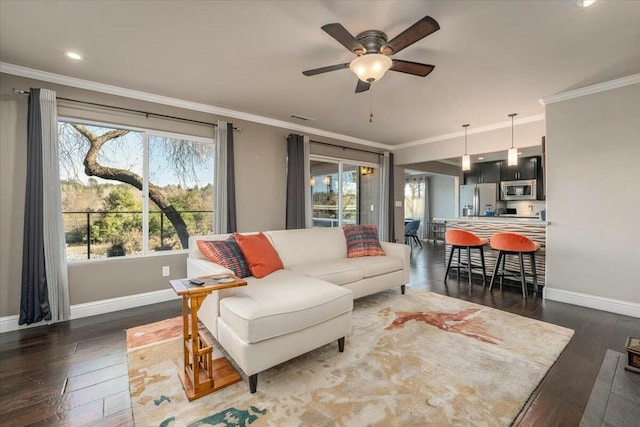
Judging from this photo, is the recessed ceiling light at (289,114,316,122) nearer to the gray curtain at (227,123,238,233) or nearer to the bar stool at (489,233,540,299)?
the gray curtain at (227,123,238,233)

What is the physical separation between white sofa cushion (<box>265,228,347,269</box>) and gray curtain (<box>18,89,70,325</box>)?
210 centimetres

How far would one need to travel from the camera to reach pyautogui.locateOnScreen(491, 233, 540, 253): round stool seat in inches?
147

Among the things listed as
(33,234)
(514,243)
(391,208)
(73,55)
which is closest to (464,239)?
(514,243)

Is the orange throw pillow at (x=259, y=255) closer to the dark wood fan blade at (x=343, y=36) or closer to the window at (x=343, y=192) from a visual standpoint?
the dark wood fan blade at (x=343, y=36)

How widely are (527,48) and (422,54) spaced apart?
0.86m

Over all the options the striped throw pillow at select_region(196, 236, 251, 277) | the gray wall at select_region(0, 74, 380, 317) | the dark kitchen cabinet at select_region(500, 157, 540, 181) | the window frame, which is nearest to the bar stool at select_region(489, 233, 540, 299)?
the window frame

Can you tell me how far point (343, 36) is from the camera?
191cm

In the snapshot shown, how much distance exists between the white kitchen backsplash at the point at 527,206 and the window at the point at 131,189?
7911 millimetres

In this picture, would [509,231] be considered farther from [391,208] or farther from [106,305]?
[106,305]

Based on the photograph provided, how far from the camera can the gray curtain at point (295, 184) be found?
469 centimetres

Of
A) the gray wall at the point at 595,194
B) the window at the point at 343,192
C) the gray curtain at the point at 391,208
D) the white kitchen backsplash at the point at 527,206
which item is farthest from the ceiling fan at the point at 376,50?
the white kitchen backsplash at the point at 527,206

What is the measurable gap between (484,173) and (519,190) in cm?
105

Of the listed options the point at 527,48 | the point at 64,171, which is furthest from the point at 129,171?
the point at 527,48

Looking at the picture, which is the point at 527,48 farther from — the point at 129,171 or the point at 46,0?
the point at 129,171
